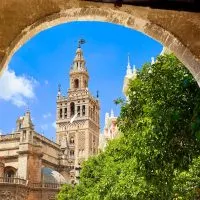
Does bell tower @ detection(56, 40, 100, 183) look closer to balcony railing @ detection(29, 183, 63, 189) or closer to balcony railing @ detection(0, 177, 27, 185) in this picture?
balcony railing @ detection(29, 183, 63, 189)

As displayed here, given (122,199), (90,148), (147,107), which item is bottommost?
(122,199)

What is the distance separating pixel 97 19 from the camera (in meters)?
5.68

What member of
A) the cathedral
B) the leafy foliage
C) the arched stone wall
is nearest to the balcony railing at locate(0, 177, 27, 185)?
the cathedral

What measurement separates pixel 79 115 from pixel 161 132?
83.7 m

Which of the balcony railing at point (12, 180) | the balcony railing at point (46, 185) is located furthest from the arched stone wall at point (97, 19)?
the balcony railing at point (46, 185)

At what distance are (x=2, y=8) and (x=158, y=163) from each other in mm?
9172

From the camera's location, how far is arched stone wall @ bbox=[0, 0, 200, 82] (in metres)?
5.21

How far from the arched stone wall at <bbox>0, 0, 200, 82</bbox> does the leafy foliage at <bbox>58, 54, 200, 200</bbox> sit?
416cm

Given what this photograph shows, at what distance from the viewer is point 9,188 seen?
52.4m

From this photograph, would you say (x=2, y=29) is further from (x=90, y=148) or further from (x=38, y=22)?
(x=90, y=148)

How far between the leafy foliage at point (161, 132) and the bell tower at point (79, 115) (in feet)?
250

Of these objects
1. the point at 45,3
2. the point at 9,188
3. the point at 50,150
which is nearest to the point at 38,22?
the point at 45,3

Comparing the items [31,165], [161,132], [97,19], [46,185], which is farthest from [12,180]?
[97,19]

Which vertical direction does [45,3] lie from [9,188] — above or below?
below
